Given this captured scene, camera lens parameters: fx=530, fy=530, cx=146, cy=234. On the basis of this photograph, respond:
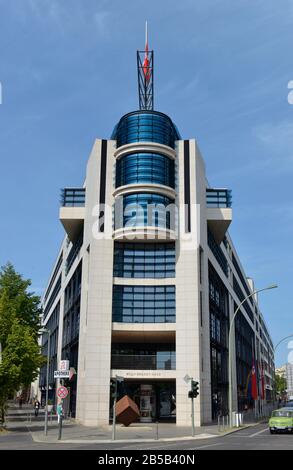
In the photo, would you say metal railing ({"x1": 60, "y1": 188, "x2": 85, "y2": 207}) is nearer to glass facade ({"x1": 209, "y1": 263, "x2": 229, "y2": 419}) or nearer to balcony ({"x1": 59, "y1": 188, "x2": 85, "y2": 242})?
balcony ({"x1": 59, "y1": 188, "x2": 85, "y2": 242})

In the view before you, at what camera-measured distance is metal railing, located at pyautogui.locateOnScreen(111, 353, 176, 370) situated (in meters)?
43.3

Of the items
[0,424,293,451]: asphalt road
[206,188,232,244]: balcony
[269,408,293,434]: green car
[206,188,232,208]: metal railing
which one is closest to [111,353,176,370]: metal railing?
[269,408,293,434]: green car

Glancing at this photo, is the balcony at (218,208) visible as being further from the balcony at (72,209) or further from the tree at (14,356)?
the tree at (14,356)

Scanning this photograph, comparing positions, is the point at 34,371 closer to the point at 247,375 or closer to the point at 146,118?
the point at 146,118

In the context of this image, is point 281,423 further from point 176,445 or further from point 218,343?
point 218,343

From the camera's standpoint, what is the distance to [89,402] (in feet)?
136

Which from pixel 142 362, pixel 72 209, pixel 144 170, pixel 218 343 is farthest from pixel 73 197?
pixel 218 343

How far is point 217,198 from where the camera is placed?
2152 inches

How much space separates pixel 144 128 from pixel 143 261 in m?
11.8

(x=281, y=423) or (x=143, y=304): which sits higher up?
(x=143, y=304)

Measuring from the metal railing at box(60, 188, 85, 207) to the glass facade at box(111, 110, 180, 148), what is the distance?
782 cm
